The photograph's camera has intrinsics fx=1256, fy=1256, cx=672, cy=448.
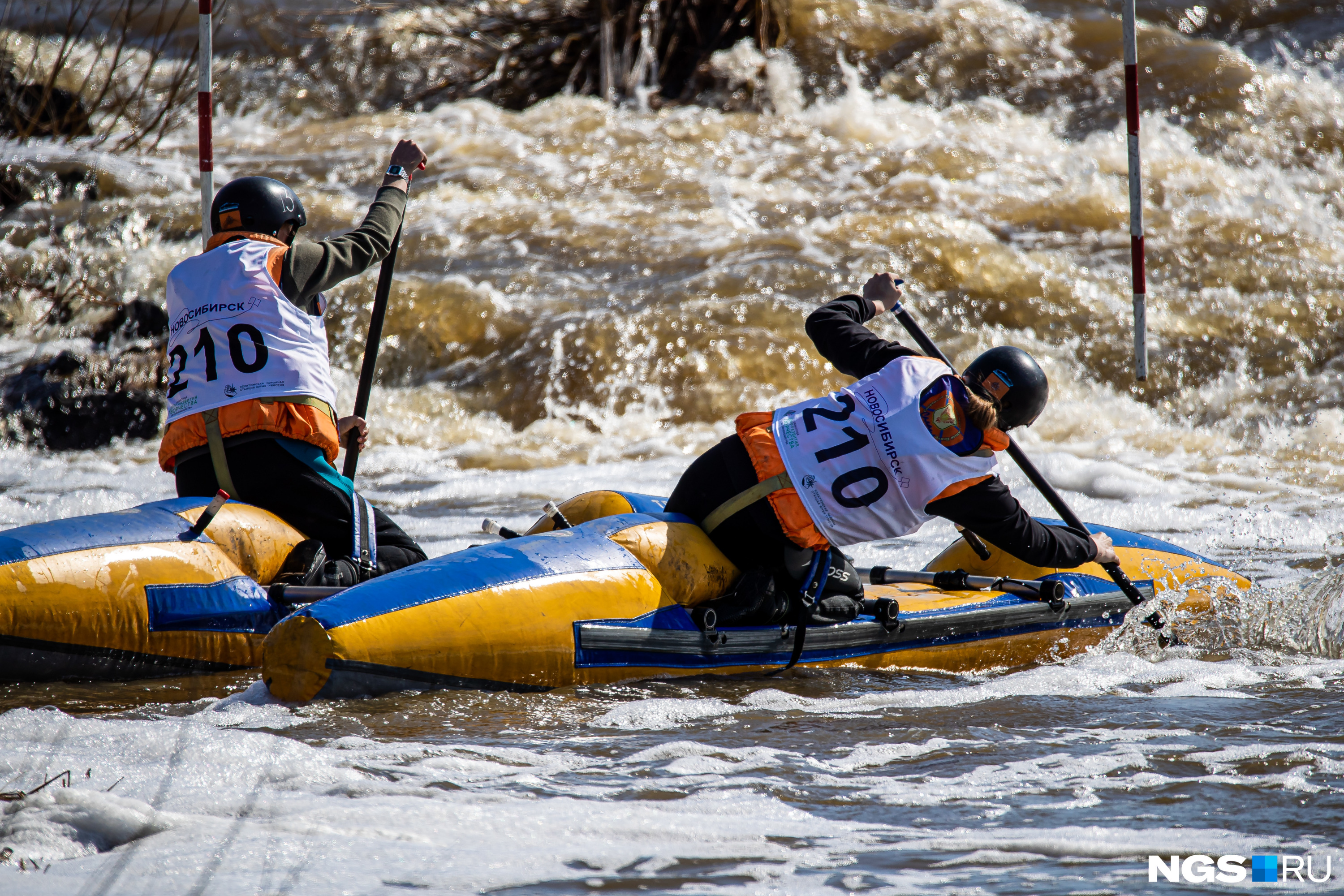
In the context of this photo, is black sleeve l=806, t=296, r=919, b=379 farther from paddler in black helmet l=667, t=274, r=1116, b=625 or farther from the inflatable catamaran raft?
the inflatable catamaran raft

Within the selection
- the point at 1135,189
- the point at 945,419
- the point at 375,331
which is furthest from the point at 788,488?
the point at 1135,189

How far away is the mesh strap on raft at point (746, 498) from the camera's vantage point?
12.0 feet

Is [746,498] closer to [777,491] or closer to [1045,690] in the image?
[777,491]

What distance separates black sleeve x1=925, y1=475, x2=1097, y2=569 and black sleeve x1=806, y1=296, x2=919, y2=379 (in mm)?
497

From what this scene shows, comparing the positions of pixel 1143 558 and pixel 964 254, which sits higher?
pixel 964 254

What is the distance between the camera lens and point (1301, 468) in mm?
7582

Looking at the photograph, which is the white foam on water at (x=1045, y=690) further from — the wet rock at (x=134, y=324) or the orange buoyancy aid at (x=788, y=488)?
the wet rock at (x=134, y=324)

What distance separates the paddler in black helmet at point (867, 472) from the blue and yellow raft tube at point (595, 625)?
0.40 feet

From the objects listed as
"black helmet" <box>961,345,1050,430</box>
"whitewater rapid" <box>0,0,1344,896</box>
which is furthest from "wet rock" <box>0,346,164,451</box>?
"black helmet" <box>961,345,1050,430</box>

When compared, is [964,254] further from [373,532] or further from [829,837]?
[829,837]

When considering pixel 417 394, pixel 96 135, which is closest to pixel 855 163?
pixel 417 394

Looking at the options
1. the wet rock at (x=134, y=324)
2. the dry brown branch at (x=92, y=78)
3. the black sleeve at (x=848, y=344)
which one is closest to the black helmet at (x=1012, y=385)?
the black sleeve at (x=848, y=344)

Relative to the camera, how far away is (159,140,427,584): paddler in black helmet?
3734mm

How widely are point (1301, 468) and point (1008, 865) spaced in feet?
20.2
